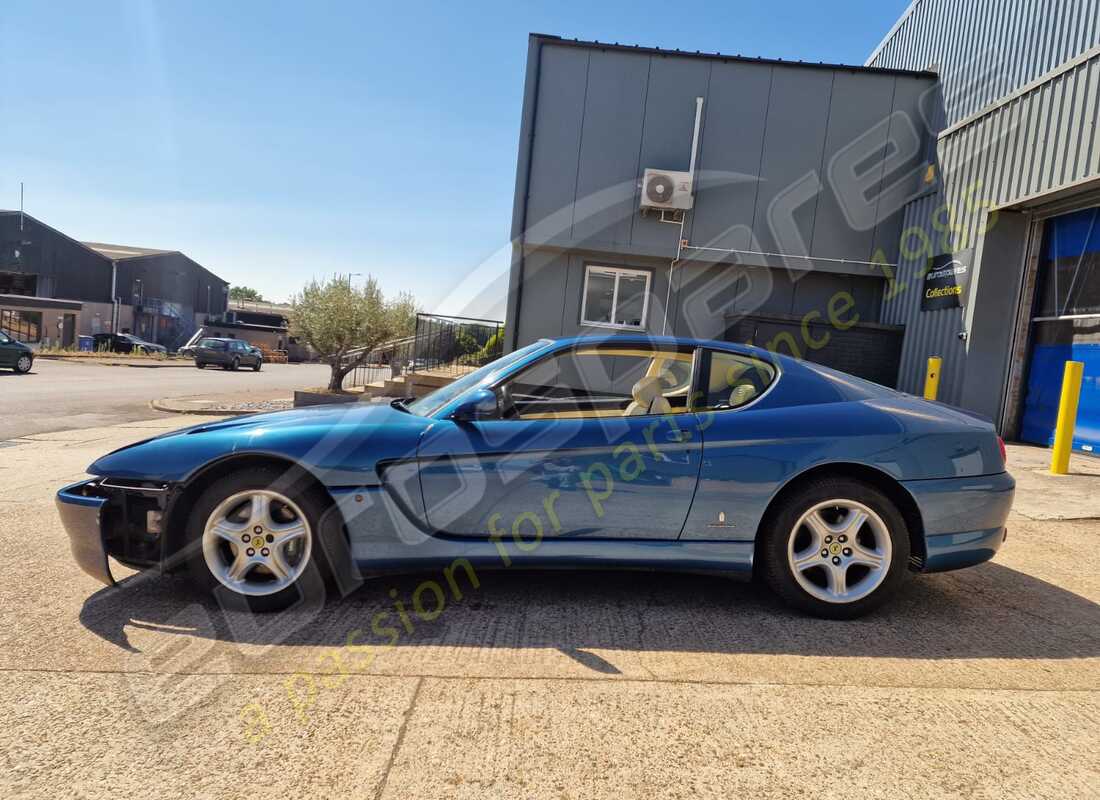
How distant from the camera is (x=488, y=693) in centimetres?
240

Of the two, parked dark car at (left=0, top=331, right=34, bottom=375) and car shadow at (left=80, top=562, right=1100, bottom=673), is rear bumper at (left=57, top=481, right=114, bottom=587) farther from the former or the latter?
parked dark car at (left=0, top=331, right=34, bottom=375)

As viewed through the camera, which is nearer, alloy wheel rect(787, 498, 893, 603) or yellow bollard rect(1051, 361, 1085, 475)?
alloy wheel rect(787, 498, 893, 603)

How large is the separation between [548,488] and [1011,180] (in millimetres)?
8733

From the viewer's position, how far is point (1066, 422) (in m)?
6.84

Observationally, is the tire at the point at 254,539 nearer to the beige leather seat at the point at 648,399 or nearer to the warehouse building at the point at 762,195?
the beige leather seat at the point at 648,399

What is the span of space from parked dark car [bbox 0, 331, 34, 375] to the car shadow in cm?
2192

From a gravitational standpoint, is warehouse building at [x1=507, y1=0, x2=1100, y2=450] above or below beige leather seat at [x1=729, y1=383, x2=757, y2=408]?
above

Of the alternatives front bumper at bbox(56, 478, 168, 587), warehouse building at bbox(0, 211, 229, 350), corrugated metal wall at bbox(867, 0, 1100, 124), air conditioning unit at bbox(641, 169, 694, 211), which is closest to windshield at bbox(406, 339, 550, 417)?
front bumper at bbox(56, 478, 168, 587)

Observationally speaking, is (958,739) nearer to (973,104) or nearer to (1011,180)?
(1011,180)

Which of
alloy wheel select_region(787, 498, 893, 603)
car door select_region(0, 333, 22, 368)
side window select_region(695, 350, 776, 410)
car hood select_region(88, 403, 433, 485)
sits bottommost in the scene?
car door select_region(0, 333, 22, 368)

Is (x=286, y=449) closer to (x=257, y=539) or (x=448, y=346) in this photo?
(x=257, y=539)

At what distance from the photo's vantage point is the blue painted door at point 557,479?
3.04m

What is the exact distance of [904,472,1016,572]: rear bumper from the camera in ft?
10.3

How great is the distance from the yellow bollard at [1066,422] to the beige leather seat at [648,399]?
5.52 metres
